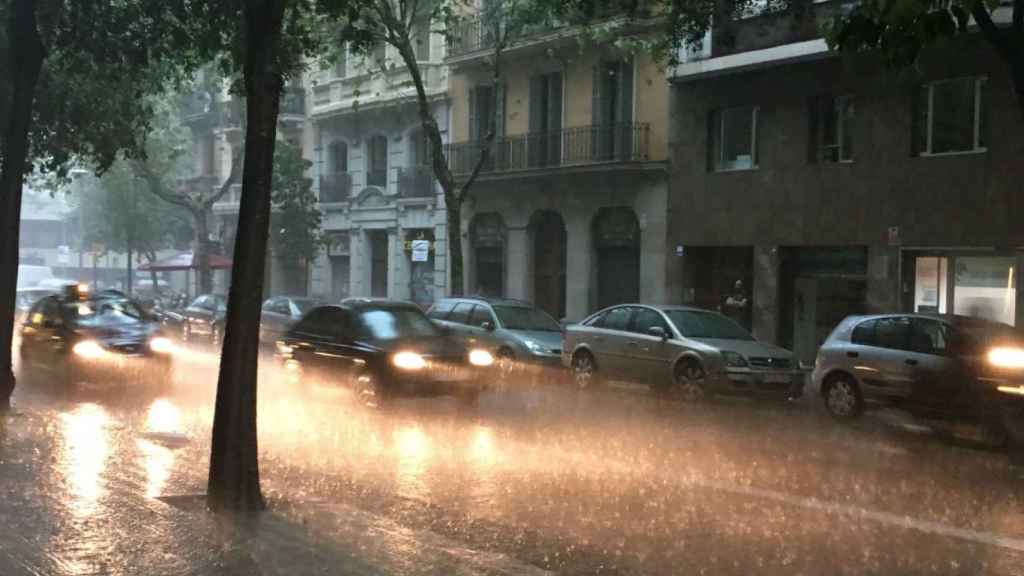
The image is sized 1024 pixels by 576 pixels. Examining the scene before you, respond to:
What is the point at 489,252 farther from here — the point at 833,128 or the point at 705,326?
the point at 705,326

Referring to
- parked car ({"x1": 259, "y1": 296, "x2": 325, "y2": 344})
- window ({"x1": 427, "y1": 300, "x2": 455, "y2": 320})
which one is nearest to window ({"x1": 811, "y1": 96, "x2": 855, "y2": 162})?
window ({"x1": 427, "y1": 300, "x2": 455, "y2": 320})

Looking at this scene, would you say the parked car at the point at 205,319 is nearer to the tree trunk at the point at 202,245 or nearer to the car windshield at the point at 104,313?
the tree trunk at the point at 202,245

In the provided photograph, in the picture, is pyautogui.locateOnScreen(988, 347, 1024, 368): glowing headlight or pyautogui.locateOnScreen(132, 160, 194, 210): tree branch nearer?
pyautogui.locateOnScreen(988, 347, 1024, 368): glowing headlight

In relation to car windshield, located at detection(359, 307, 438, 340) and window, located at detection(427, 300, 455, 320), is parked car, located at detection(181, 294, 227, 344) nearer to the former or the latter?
window, located at detection(427, 300, 455, 320)

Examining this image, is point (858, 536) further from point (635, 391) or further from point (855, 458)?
point (635, 391)

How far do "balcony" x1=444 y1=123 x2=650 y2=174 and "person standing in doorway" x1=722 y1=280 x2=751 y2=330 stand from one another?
158 inches

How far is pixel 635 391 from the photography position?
56.4 feet

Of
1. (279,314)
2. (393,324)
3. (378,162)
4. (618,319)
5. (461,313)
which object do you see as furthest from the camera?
(378,162)

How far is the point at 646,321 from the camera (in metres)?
16.8

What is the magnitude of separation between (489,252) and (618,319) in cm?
1321

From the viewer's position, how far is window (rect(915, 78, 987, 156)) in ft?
61.5

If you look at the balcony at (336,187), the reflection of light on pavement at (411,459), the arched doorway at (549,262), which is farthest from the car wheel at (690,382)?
the balcony at (336,187)

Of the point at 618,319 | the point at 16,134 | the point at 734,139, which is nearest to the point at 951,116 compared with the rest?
the point at 734,139

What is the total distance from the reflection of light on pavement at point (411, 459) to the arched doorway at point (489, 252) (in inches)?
699
